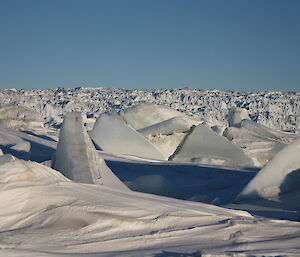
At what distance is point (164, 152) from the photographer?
921 cm

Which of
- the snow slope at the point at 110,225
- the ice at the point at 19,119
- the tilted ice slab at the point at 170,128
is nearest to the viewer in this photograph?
the snow slope at the point at 110,225

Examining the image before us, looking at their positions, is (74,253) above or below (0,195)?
below

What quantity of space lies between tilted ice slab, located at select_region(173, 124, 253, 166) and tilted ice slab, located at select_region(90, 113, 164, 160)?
635 millimetres

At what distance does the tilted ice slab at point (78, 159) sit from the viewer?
459cm

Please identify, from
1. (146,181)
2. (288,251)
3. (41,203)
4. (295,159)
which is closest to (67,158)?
(146,181)

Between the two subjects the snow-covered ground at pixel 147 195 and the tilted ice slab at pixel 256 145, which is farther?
the tilted ice slab at pixel 256 145

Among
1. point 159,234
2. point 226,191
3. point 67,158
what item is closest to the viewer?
point 159,234

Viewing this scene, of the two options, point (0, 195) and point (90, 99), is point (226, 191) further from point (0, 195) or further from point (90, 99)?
point (90, 99)

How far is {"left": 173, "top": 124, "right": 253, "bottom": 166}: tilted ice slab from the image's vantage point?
7.73 m

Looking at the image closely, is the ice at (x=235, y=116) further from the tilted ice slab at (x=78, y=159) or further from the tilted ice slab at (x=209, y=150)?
the tilted ice slab at (x=78, y=159)

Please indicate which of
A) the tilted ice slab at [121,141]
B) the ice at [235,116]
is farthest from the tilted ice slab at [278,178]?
the ice at [235,116]

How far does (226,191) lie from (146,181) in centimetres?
87

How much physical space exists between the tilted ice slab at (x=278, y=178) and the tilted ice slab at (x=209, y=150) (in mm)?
2719

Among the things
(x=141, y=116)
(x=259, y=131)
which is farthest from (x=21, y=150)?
(x=259, y=131)
